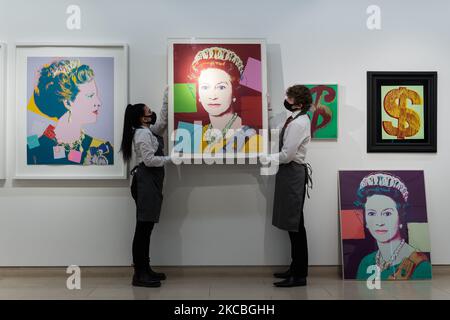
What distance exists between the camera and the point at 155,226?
379cm

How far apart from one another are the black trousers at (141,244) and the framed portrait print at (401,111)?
187 cm

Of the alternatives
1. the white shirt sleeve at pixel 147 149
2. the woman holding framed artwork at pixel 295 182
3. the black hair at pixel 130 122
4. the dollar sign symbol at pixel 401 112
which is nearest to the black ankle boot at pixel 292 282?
the woman holding framed artwork at pixel 295 182

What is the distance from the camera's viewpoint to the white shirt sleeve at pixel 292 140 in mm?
3400

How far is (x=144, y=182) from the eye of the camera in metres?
3.45

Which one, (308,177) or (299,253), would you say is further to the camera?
(308,177)

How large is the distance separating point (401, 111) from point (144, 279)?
2.40 metres

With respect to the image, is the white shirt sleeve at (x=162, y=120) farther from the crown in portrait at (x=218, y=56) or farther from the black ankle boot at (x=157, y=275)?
the black ankle boot at (x=157, y=275)

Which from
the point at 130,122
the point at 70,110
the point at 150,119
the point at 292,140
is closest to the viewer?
the point at 292,140

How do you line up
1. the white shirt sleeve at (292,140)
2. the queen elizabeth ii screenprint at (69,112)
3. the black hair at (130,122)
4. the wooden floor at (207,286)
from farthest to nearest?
the queen elizabeth ii screenprint at (69,112) < the black hair at (130,122) < the white shirt sleeve at (292,140) < the wooden floor at (207,286)

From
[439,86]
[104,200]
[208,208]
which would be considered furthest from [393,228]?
[104,200]

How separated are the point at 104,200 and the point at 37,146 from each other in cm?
67

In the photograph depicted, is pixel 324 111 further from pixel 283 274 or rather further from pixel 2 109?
pixel 2 109

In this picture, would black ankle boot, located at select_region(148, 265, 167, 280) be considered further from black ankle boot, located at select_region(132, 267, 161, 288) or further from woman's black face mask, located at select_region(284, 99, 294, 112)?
woman's black face mask, located at select_region(284, 99, 294, 112)

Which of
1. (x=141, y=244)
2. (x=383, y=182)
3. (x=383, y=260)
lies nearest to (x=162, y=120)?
(x=141, y=244)
